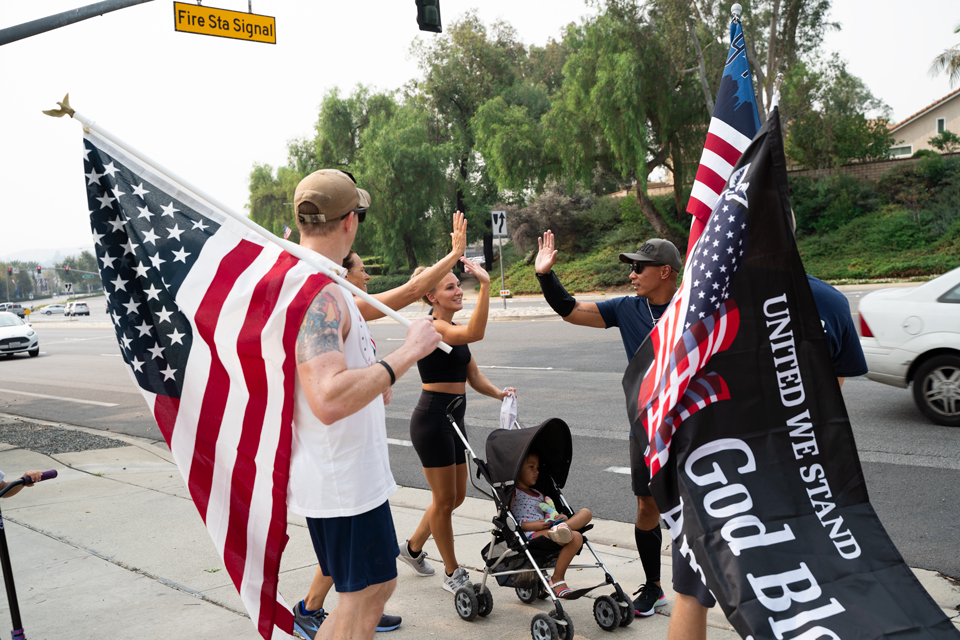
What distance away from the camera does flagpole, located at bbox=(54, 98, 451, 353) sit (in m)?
2.62

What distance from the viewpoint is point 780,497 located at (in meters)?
2.49

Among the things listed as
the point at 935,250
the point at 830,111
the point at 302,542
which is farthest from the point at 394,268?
the point at 302,542

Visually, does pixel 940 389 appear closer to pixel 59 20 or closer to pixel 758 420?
pixel 758 420

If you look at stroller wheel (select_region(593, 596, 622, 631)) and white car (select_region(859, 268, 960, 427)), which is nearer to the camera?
stroller wheel (select_region(593, 596, 622, 631))

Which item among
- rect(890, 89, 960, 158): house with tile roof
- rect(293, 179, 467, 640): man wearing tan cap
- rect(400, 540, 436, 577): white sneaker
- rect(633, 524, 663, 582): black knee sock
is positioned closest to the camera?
rect(293, 179, 467, 640): man wearing tan cap

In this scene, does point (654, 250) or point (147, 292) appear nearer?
point (147, 292)

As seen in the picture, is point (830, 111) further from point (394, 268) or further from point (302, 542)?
point (302, 542)

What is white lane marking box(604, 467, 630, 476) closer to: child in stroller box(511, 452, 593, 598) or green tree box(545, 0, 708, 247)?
child in stroller box(511, 452, 593, 598)

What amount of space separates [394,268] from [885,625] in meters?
45.3

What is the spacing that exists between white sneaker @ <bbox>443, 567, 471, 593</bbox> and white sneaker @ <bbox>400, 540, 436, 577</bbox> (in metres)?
0.35

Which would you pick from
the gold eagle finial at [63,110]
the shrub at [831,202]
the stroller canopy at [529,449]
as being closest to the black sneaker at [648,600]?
the stroller canopy at [529,449]

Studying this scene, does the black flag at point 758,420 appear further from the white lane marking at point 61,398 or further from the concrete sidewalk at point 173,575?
the white lane marking at point 61,398

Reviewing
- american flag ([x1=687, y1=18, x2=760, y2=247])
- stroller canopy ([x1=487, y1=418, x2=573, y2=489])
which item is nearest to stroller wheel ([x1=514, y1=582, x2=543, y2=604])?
stroller canopy ([x1=487, y1=418, x2=573, y2=489])

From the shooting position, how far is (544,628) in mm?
3605
